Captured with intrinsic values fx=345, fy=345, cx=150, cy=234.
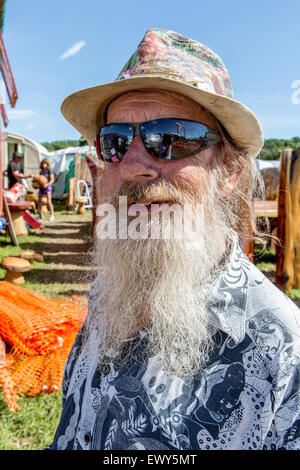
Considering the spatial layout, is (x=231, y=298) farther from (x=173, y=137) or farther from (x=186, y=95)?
(x=186, y=95)

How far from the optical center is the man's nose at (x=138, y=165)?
1127 millimetres

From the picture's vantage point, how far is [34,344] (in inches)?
120

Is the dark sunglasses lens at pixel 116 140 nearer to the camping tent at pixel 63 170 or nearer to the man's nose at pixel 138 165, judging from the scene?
the man's nose at pixel 138 165

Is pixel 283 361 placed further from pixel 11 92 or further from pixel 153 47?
pixel 11 92

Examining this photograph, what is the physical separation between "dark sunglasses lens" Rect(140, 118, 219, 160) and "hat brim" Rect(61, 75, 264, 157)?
0.28 feet

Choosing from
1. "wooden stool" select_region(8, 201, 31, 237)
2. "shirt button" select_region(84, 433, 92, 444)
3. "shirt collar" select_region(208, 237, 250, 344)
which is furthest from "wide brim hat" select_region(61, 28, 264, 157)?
"wooden stool" select_region(8, 201, 31, 237)

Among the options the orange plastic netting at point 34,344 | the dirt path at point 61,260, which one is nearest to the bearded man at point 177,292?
the dirt path at point 61,260

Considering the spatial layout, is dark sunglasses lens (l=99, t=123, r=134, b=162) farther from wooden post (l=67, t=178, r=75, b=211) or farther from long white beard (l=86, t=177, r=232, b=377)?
wooden post (l=67, t=178, r=75, b=211)

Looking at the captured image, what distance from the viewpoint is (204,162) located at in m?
1.18

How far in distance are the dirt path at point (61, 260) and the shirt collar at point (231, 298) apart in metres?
0.61

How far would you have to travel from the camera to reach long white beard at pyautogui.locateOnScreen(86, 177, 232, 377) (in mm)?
1025

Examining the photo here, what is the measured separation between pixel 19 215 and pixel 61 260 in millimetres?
2603

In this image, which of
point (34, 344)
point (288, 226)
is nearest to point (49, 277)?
point (34, 344)

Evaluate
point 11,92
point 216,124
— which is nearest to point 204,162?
point 216,124
